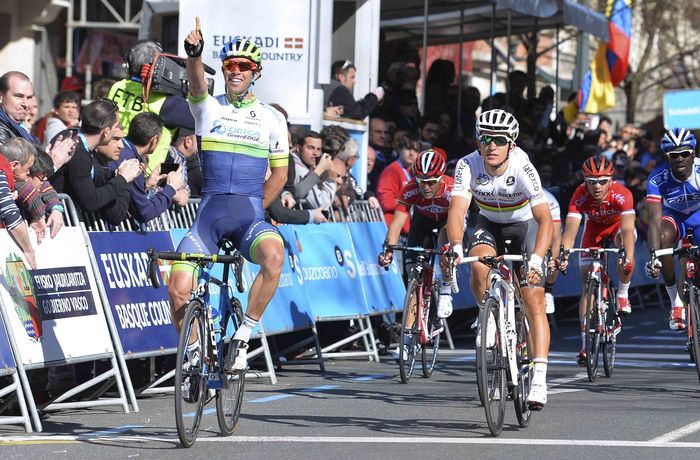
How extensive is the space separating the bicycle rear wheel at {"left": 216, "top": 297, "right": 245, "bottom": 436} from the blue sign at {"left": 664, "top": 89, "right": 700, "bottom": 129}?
1002 inches

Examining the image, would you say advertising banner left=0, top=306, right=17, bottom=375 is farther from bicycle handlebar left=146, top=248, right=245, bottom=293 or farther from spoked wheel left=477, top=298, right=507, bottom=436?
spoked wheel left=477, top=298, right=507, bottom=436

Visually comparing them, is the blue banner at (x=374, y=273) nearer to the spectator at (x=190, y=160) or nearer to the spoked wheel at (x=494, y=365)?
the spectator at (x=190, y=160)

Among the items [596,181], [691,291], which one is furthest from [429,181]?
[691,291]

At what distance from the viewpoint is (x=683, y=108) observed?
1347 inches

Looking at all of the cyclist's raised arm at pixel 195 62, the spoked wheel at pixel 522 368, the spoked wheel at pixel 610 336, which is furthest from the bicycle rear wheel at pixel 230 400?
the spoked wheel at pixel 610 336

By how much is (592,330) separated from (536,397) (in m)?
4.12

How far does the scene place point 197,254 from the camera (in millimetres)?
9320


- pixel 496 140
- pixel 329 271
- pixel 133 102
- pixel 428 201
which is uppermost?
pixel 133 102

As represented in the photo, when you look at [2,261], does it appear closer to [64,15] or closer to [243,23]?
[243,23]

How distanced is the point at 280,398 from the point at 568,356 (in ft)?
16.4

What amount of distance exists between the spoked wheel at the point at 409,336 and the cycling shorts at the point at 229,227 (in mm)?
3582

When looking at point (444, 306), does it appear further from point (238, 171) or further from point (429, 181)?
point (238, 171)

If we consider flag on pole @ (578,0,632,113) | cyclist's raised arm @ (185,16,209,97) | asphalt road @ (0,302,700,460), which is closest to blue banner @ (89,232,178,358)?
asphalt road @ (0,302,700,460)

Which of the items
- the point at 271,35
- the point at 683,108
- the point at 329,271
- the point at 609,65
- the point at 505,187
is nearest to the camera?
the point at 505,187
